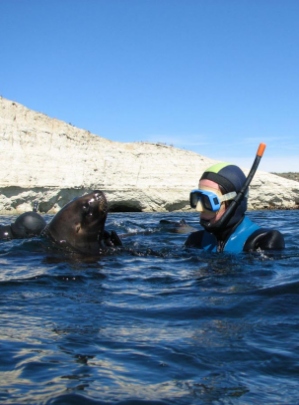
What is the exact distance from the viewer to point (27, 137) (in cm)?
2598

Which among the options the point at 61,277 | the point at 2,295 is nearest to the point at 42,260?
the point at 61,277

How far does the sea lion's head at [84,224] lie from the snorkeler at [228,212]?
1.00m

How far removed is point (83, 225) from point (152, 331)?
2908mm

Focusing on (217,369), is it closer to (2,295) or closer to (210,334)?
(210,334)

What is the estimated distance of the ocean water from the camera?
104 inches

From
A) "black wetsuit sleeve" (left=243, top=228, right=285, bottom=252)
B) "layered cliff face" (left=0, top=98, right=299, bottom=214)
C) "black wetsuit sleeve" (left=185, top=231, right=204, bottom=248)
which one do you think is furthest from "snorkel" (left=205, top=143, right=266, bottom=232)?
"layered cliff face" (left=0, top=98, right=299, bottom=214)

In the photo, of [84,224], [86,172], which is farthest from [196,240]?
[86,172]

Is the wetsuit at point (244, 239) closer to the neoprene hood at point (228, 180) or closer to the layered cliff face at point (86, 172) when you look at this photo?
the neoprene hood at point (228, 180)

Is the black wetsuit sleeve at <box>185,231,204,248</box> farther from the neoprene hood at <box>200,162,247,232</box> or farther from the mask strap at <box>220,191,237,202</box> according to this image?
the mask strap at <box>220,191,237,202</box>

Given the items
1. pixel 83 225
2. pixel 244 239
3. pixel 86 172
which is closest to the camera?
pixel 244 239

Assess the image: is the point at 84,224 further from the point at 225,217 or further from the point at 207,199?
the point at 225,217

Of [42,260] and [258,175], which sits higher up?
[258,175]

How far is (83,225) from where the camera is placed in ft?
20.7

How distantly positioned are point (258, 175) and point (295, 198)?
1923 millimetres
